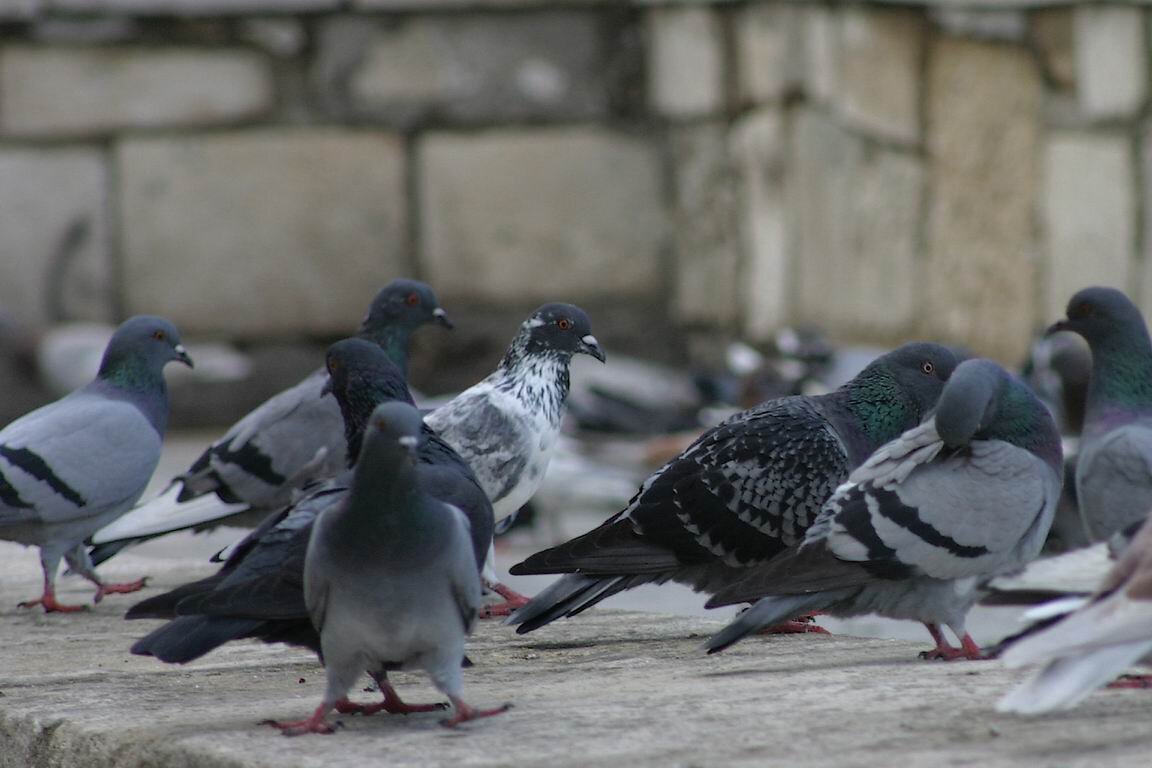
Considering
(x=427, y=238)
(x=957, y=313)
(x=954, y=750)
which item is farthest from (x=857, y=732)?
(x=427, y=238)

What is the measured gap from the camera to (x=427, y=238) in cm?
888

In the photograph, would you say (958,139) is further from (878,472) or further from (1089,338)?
(878,472)

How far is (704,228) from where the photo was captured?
8.69 meters

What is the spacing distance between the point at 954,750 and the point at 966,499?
1086mm

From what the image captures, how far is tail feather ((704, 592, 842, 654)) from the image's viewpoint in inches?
145

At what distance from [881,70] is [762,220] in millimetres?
772

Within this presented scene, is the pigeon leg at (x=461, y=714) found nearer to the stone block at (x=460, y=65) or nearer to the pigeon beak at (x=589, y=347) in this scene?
the pigeon beak at (x=589, y=347)

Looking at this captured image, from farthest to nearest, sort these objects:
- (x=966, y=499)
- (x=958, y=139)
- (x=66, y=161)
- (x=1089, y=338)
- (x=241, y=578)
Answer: (x=66, y=161), (x=958, y=139), (x=1089, y=338), (x=966, y=499), (x=241, y=578)

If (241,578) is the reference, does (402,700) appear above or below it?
below

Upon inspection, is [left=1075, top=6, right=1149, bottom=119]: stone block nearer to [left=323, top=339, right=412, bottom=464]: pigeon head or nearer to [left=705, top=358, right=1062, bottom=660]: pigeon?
[left=705, top=358, right=1062, bottom=660]: pigeon

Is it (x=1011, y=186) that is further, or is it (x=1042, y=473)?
(x=1011, y=186)

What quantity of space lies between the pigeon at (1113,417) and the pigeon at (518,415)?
1.29 meters

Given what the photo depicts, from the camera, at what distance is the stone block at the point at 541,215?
880 centimetres

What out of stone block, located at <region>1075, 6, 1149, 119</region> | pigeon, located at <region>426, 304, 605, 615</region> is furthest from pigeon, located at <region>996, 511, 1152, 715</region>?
stone block, located at <region>1075, 6, 1149, 119</region>
